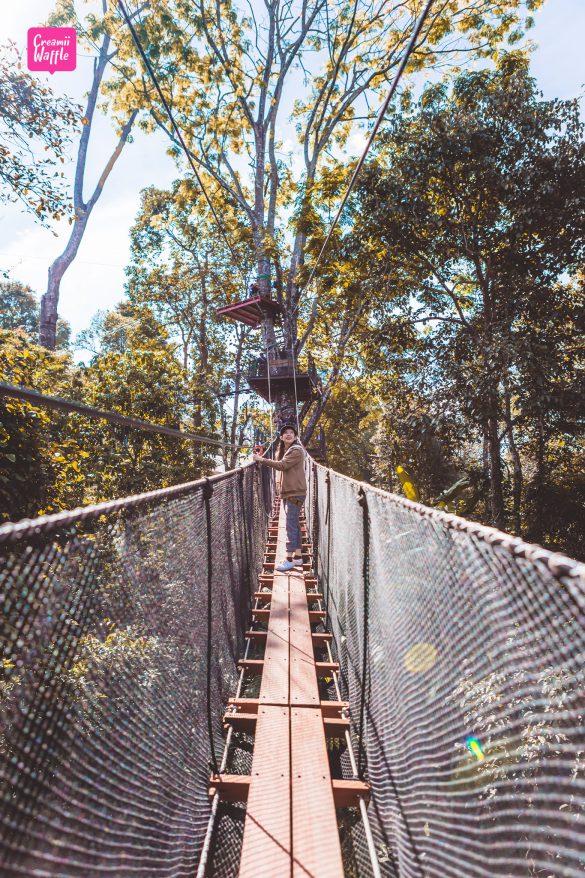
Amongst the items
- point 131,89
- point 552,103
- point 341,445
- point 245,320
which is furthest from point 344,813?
point 341,445

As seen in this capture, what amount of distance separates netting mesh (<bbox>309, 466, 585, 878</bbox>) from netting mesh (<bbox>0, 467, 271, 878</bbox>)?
83cm

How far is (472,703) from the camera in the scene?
3.76 feet

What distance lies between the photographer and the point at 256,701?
2.55 metres

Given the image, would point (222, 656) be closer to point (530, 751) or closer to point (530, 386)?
point (530, 751)

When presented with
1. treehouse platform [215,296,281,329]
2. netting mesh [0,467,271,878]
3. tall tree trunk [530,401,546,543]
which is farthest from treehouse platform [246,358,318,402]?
netting mesh [0,467,271,878]

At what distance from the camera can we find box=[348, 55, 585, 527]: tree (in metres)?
7.03

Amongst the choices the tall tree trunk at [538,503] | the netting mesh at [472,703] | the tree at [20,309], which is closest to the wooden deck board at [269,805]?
the netting mesh at [472,703]

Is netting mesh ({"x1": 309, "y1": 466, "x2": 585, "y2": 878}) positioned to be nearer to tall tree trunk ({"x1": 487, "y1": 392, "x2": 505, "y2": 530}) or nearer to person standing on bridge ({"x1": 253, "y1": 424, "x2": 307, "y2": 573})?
person standing on bridge ({"x1": 253, "y1": 424, "x2": 307, "y2": 573})

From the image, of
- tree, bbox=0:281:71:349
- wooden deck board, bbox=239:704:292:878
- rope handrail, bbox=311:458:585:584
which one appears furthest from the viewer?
tree, bbox=0:281:71:349

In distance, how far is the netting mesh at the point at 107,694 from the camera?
2.66 ft

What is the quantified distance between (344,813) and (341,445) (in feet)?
98.2

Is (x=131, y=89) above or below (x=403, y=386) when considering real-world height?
above

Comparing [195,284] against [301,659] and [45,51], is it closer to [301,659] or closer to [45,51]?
[45,51]

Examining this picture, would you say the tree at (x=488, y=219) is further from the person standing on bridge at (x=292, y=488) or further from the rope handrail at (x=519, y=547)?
the rope handrail at (x=519, y=547)
